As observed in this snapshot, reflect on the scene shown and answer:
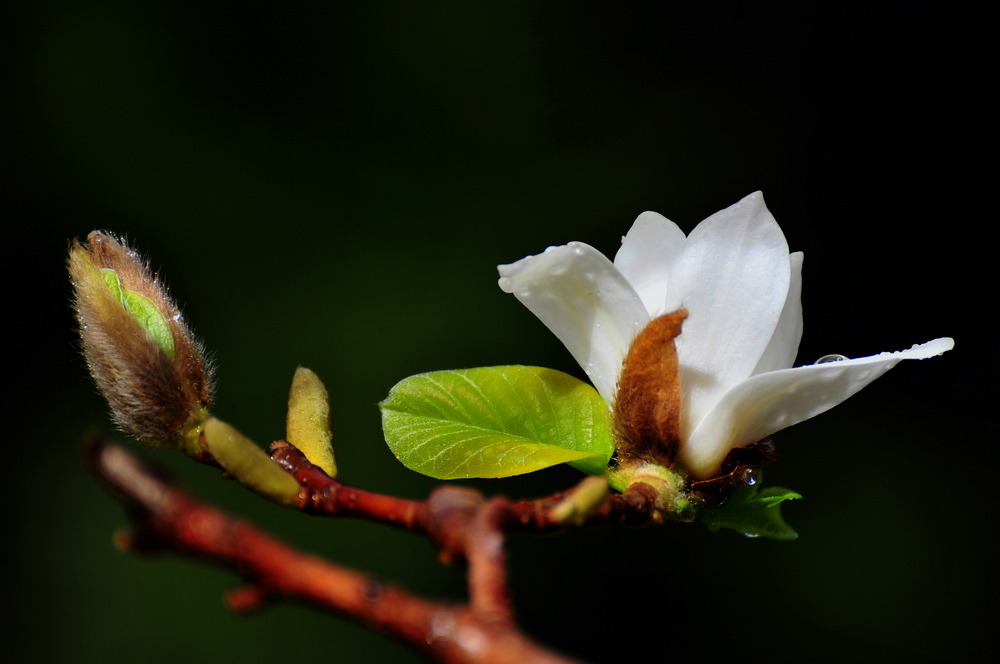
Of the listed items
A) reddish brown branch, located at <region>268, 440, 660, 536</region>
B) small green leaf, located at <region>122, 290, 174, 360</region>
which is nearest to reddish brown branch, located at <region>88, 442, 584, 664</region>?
reddish brown branch, located at <region>268, 440, 660, 536</region>

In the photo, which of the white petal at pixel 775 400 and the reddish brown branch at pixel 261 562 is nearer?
the reddish brown branch at pixel 261 562

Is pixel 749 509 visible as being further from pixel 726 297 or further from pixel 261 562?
pixel 261 562

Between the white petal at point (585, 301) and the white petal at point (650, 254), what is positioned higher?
the white petal at point (650, 254)

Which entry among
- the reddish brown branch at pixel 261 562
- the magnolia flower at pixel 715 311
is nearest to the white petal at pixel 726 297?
the magnolia flower at pixel 715 311

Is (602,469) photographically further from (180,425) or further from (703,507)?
(180,425)

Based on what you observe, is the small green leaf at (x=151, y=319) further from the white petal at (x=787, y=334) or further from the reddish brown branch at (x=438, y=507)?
the white petal at (x=787, y=334)

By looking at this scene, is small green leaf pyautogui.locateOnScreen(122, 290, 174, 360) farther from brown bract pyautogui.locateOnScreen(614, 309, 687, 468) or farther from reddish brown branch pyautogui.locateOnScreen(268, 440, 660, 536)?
brown bract pyautogui.locateOnScreen(614, 309, 687, 468)
